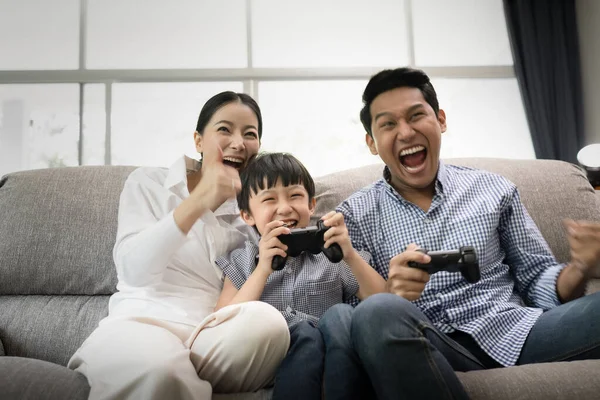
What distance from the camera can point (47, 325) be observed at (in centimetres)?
146

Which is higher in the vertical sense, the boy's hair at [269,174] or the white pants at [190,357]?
the boy's hair at [269,174]

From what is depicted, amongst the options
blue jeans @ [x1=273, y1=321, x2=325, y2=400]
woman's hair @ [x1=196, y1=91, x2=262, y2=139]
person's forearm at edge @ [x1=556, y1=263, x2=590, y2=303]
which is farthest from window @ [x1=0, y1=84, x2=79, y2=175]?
person's forearm at edge @ [x1=556, y1=263, x2=590, y2=303]

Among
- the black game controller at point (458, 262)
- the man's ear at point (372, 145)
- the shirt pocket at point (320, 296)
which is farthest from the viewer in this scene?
the man's ear at point (372, 145)

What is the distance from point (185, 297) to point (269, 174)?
0.40 m

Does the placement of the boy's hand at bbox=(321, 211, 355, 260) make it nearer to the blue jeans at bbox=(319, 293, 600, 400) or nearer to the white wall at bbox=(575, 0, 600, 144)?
the blue jeans at bbox=(319, 293, 600, 400)

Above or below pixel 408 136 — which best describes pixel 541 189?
below

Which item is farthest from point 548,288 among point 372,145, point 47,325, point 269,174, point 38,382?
point 47,325

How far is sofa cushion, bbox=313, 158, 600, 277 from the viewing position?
5.12ft

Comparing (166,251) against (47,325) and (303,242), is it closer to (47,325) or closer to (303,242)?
(303,242)

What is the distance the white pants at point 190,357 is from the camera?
893mm

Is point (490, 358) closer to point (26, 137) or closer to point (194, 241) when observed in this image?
point (194, 241)

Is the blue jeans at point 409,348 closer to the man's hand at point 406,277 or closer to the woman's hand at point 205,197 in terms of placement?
the man's hand at point 406,277

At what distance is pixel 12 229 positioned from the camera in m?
1.55

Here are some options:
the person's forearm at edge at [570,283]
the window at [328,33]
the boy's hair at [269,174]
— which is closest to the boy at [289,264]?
the boy's hair at [269,174]
